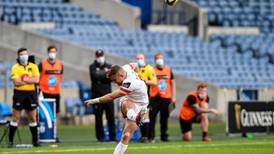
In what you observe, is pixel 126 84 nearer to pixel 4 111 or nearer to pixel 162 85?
pixel 162 85

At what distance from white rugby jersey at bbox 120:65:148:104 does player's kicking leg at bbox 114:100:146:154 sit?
14cm

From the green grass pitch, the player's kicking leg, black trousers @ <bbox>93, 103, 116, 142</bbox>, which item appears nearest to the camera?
the player's kicking leg

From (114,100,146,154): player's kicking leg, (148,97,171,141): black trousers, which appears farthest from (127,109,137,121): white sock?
(148,97,171,141): black trousers

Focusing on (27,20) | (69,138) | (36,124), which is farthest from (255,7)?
(36,124)

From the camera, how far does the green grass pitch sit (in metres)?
19.6

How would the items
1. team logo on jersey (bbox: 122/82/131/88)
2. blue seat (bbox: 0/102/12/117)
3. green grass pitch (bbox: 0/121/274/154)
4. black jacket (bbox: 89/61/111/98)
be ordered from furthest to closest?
blue seat (bbox: 0/102/12/117) → black jacket (bbox: 89/61/111/98) → green grass pitch (bbox: 0/121/274/154) → team logo on jersey (bbox: 122/82/131/88)

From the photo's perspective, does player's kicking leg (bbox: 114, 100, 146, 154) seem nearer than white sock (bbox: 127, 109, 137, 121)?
Yes

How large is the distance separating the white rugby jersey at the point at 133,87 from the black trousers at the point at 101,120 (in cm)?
611

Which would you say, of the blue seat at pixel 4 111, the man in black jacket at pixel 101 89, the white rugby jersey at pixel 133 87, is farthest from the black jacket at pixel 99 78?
the white rugby jersey at pixel 133 87

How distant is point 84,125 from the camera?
31.4 meters

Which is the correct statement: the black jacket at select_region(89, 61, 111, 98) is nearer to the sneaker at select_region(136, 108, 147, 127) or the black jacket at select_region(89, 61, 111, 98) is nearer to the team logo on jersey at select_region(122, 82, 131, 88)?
the sneaker at select_region(136, 108, 147, 127)

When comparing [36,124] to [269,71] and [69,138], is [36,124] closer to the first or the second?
[69,138]

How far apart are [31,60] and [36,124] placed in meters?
1.41

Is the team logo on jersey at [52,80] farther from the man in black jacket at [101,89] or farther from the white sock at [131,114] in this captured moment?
the white sock at [131,114]
